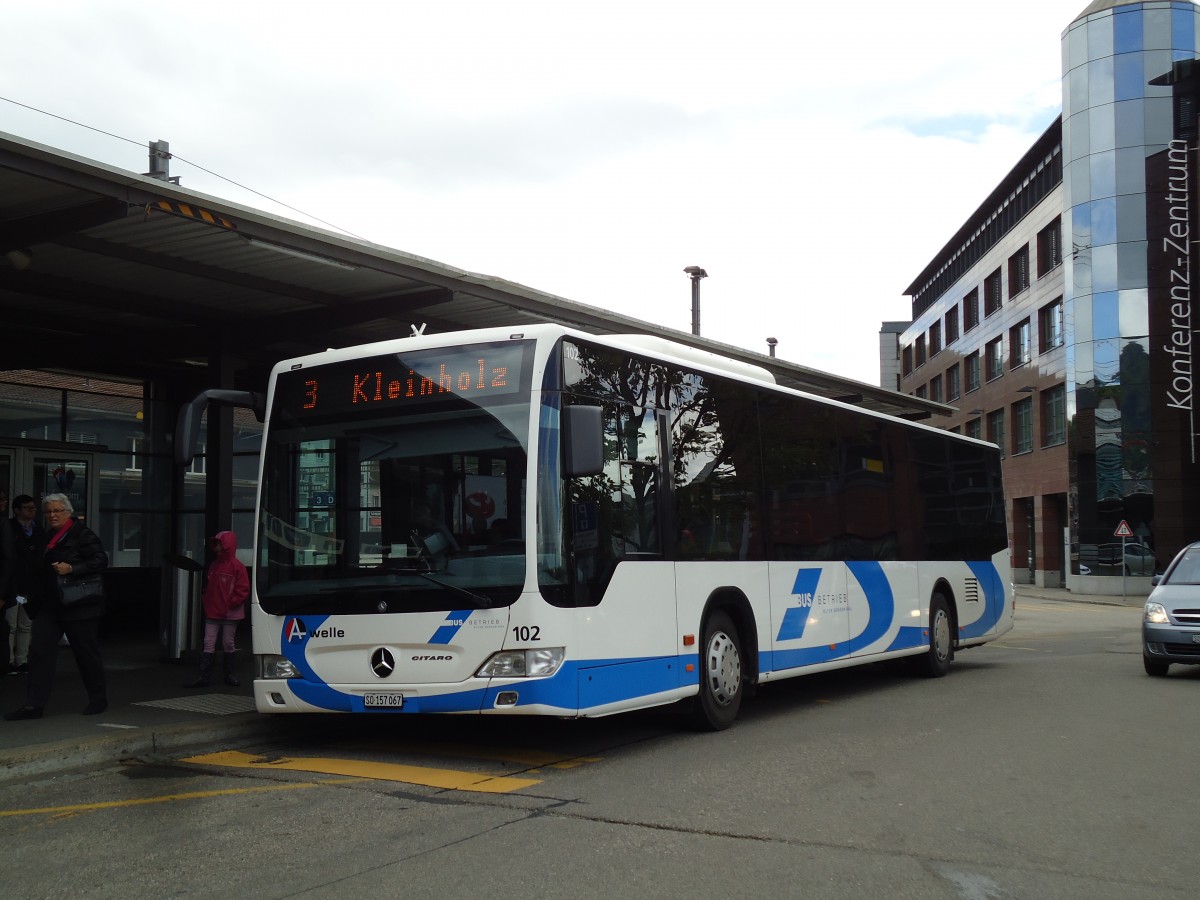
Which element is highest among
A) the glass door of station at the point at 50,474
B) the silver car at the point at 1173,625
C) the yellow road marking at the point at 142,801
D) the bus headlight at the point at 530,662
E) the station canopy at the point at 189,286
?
the station canopy at the point at 189,286

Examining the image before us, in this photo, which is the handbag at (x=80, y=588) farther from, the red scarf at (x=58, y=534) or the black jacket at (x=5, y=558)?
the black jacket at (x=5, y=558)

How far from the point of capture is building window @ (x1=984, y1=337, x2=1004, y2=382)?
195 feet

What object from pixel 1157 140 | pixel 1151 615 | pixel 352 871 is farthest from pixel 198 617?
pixel 1157 140

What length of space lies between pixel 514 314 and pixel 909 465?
4923 millimetres

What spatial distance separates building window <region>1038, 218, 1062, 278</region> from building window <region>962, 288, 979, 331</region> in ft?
39.1

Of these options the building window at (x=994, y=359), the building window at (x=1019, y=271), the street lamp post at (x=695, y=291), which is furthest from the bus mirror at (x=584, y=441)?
the building window at (x=994, y=359)

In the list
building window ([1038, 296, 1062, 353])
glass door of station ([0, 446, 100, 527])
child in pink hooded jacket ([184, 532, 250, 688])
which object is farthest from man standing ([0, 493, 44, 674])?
building window ([1038, 296, 1062, 353])

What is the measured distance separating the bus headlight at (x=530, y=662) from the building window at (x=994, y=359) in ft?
178

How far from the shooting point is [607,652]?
28.6 feet

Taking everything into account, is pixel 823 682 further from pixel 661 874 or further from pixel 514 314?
pixel 661 874

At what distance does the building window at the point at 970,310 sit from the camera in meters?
65.0

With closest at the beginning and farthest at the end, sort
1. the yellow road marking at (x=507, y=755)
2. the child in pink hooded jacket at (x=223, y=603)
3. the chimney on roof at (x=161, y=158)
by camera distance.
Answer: the yellow road marking at (x=507, y=755) → the child in pink hooded jacket at (x=223, y=603) → the chimney on roof at (x=161, y=158)

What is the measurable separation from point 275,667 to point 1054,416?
47354 mm

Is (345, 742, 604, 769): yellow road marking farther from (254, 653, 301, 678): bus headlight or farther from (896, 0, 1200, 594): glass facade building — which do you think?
(896, 0, 1200, 594): glass facade building
